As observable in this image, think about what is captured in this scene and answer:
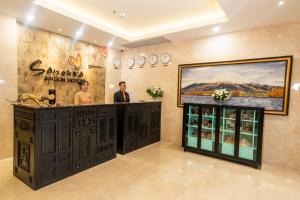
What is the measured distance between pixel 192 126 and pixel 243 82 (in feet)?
5.38

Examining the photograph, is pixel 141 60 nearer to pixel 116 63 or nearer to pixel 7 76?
pixel 116 63

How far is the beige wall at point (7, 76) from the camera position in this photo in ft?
12.0

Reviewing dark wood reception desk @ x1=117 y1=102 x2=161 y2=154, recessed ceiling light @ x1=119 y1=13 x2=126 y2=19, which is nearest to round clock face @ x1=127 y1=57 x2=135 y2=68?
dark wood reception desk @ x1=117 y1=102 x2=161 y2=154

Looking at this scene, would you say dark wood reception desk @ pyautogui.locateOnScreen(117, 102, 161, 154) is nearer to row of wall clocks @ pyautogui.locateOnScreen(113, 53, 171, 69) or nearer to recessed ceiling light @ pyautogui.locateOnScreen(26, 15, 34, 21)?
row of wall clocks @ pyautogui.locateOnScreen(113, 53, 171, 69)

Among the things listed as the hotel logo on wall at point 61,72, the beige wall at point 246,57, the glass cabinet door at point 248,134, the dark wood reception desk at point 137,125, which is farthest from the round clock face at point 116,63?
the glass cabinet door at point 248,134

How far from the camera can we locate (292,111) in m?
3.68

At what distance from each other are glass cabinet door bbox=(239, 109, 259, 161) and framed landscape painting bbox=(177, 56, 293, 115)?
0.35 m

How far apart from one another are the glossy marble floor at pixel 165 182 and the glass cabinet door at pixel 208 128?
43 cm

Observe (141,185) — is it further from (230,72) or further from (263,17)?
(263,17)

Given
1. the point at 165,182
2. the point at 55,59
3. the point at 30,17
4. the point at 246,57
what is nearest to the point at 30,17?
the point at 30,17

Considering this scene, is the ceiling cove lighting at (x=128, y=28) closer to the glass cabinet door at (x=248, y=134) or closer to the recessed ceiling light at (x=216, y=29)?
the recessed ceiling light at (x=216, y=29)

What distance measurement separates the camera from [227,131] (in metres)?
4.13

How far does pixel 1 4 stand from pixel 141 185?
13.3ft

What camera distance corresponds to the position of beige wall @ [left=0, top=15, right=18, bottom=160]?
366 cm
